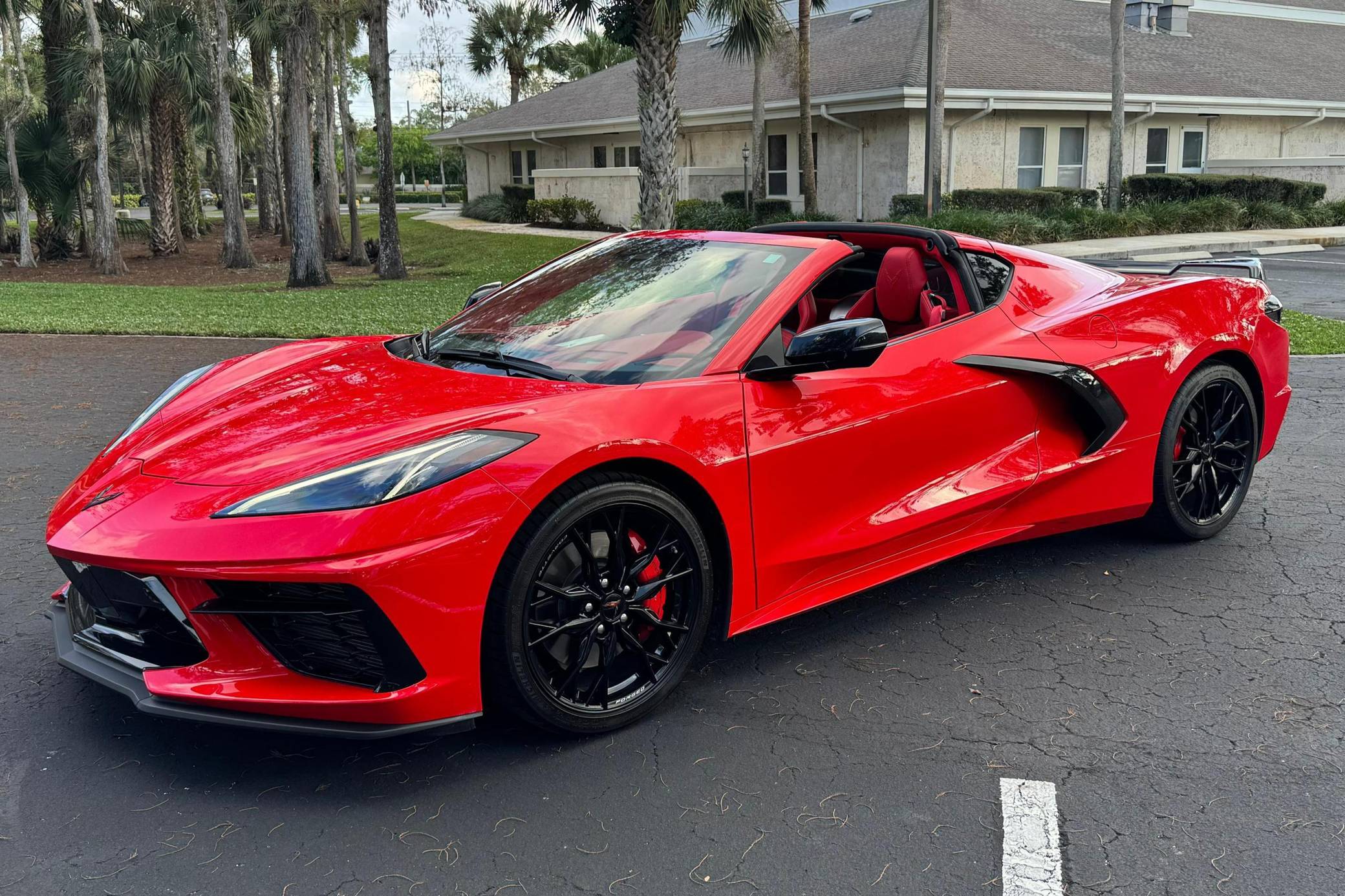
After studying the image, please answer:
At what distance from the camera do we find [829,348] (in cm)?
362

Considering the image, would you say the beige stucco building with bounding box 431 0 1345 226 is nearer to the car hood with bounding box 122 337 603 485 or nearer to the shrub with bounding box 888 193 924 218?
the shrub with bounding box 888 193 924 218

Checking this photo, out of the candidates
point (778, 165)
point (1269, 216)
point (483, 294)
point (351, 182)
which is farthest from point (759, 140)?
point (483, 294)

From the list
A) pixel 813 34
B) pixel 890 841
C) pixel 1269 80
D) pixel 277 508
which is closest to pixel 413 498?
pixel 277 508

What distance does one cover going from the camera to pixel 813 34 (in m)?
33.5

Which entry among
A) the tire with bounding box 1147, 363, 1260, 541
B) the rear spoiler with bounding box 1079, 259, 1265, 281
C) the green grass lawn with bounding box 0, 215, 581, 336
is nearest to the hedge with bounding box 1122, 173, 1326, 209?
the green grass lawn with bounding box 0, 215, 581, 336

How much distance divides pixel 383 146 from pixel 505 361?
19.8m

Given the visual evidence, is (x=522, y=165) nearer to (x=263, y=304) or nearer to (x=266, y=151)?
(x=266, y=151)

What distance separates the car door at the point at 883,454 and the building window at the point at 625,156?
32.1 metres

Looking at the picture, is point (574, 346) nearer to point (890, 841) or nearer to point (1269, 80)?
point (890, 841)

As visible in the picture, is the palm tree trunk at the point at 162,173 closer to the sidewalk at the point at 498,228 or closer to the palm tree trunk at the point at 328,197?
the palm tree trunk at the point at 328,197

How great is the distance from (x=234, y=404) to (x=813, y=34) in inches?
1278

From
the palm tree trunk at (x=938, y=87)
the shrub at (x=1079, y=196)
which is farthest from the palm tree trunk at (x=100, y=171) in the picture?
the shrub at (x=1079, y=196)

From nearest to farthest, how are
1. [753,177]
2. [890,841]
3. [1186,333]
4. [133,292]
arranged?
1. [890,841]
2. [1186,333]
3. [133,292]
4. [753,177]

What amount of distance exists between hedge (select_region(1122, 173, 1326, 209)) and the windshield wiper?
2682 cm
